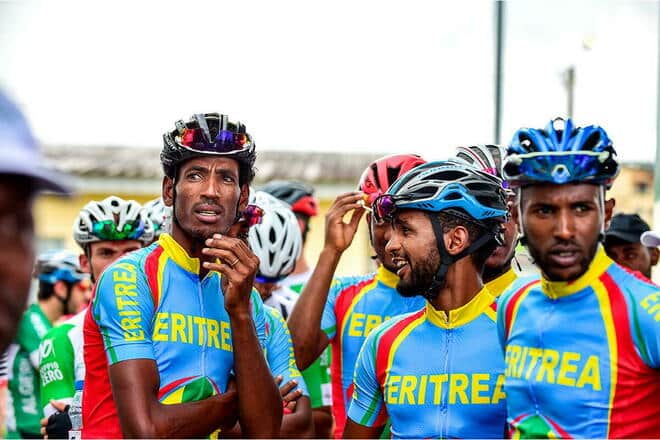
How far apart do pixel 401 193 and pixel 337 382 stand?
1960 mm

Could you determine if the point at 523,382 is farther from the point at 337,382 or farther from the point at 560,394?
the point at 337,382

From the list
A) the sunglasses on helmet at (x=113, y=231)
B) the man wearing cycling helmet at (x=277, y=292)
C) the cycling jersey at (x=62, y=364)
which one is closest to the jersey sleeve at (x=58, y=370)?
the cycling jersey at (x=62, y=364)

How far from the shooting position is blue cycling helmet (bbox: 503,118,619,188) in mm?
4453

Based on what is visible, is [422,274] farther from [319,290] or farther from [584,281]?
[319,290]

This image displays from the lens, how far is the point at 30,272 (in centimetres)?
207

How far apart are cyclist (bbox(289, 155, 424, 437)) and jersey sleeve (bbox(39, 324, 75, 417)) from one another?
1489 mm

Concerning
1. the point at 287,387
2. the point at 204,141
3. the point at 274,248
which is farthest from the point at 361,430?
the point at 274,248

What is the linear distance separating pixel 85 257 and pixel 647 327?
4.94 meters

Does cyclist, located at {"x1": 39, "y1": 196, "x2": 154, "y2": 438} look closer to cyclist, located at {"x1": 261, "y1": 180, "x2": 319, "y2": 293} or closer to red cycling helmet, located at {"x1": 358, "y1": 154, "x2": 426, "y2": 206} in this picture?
red cycling helmet, located at {"x1": 358, "y1": 154, "x2": 426, "y2": 206}

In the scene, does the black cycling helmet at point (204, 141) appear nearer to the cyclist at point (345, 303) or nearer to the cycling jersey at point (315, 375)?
the cyclist at point (345, 303)

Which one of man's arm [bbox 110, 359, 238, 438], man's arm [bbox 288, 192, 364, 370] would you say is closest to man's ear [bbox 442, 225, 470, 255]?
man's arm [bbox 110, 359, 238, 438]

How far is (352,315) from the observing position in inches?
265

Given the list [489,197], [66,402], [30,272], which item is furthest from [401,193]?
[30,272]

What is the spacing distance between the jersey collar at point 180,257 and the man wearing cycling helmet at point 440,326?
100cm
